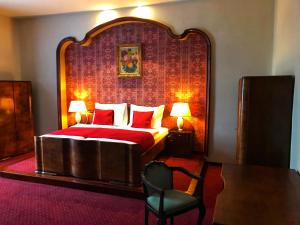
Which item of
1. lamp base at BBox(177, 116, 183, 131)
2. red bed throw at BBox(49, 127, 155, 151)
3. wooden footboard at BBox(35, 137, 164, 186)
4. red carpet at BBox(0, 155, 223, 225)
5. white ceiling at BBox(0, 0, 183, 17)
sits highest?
white ceiling at BBox(0, 0, 183, 17)

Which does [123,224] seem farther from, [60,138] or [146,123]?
[146,123]

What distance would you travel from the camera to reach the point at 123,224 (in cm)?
247

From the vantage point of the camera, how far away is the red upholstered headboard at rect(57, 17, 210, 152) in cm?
432

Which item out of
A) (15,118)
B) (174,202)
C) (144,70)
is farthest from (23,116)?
(174,202)

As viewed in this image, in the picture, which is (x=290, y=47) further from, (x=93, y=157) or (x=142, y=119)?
(x=93, y=157)

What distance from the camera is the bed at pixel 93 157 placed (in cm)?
323

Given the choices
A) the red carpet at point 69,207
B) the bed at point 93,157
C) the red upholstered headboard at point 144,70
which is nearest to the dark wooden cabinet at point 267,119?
the red carpet at point 69,207

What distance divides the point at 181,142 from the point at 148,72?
1.44m

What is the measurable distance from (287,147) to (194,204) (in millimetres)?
1233

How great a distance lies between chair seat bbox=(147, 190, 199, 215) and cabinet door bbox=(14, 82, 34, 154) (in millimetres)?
3750

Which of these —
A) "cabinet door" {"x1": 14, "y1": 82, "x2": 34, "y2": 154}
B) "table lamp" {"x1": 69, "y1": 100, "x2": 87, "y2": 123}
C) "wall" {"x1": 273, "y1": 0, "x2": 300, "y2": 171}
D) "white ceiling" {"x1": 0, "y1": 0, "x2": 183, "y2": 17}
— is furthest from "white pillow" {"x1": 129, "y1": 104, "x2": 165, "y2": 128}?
"cabinet door" {"x1": 14, "y1": 82, "x2": 34, "y2": 154}

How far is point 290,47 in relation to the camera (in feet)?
8.94

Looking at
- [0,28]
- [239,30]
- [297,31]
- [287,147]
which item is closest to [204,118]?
[239,30]

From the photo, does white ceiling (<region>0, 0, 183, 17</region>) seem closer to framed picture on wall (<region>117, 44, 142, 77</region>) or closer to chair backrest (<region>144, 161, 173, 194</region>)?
framed picture on wall (<region>117, 44, 142, 77</region>)
